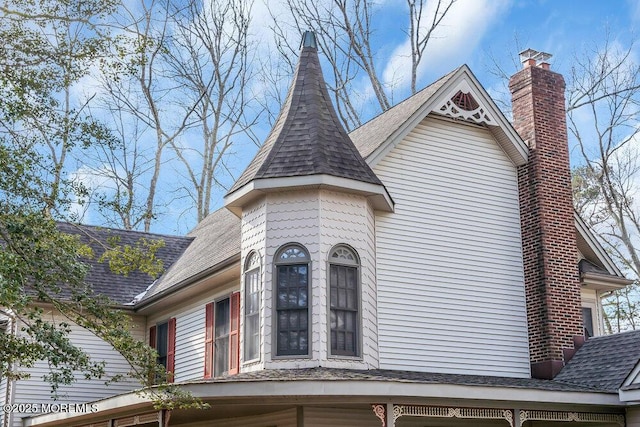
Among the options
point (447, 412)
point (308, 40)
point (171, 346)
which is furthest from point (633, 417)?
point (171, 346)

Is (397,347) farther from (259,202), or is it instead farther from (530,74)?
(530,74)

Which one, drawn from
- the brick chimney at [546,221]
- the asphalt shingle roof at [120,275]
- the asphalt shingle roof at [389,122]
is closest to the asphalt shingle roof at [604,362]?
the brick chimney at [546,221]

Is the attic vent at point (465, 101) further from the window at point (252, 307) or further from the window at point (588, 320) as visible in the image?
the window at point (252, 307)

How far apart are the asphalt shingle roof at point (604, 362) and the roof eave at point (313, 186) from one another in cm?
479

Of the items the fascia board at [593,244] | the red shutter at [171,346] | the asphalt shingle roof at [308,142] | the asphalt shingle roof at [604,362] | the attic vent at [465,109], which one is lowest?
the asphalt shingle roof at [604,362]

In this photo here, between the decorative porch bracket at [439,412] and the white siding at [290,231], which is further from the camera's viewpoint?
the white siding at [290,231]

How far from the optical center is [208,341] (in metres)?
18.0

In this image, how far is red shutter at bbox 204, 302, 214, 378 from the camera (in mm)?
17734

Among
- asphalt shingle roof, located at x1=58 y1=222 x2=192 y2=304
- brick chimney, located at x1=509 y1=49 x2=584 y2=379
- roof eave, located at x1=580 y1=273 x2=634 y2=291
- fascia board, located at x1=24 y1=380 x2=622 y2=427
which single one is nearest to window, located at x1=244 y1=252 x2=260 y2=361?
fascia board, located at x1=24 y1=380 x2=622 y2=427

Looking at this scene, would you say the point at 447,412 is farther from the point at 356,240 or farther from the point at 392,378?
the point at 356,240

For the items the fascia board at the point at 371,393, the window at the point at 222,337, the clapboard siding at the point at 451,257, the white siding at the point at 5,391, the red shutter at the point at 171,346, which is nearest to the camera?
the fascia board at the point at 371,393

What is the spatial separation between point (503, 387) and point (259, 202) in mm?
5317

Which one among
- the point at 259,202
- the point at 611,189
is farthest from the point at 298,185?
the point at 611,189

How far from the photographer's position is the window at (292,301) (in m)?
14.4
